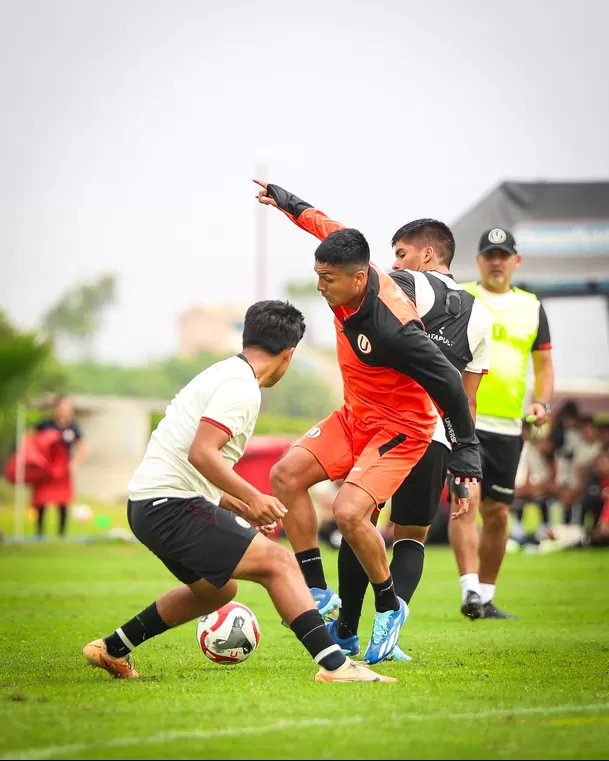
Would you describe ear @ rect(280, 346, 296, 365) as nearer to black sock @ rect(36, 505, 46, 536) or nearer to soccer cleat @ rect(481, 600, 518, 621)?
soccer cleat @ rect(481, 600, 518, 621)

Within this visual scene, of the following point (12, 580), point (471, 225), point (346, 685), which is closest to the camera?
point (346, 685)

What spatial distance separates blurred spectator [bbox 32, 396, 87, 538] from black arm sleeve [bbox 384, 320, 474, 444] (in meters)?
14.4

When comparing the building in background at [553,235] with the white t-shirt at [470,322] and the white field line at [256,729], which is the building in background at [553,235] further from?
the white field line at [256,729]

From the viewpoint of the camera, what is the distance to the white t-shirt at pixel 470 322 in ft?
21.0

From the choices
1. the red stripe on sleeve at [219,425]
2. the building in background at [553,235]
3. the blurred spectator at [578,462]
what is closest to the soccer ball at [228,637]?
the red stripe on sleeve at [219,425]

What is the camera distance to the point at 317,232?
663cm

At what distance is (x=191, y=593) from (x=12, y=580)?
7.06 m

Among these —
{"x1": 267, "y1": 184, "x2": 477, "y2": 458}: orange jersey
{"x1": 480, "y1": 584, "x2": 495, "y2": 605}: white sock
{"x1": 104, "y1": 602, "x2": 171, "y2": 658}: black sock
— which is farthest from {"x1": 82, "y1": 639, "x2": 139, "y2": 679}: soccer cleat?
{"x1": 480, "y1": 584, "x2": 495, "y2": 605}: white sock

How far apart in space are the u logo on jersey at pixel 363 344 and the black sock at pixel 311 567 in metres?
1.33

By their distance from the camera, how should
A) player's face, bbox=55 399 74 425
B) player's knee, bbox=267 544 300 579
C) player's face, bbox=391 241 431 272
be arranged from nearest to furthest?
1. player's knee, bbox=267 544 300 579
2. player's face, bbox=391 241 431 272
3. player's face, bbox=55 399 74 425

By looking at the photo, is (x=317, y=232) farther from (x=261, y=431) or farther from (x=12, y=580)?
(x=261, y=431)

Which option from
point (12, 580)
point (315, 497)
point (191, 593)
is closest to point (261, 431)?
point (315, 497)

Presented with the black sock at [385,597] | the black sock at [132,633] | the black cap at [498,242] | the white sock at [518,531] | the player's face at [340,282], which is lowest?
the white sock at [518,531]

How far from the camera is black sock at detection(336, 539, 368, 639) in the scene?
622cm
